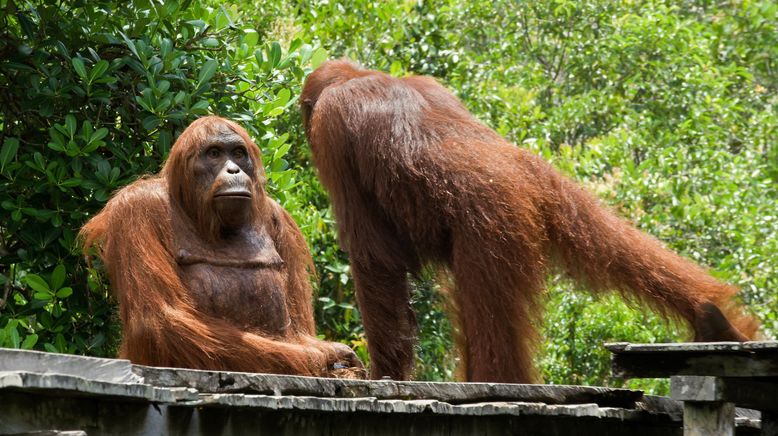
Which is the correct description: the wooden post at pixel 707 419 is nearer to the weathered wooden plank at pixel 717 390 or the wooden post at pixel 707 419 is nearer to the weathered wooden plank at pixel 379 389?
the weathered wooden plank at pixel 717 390

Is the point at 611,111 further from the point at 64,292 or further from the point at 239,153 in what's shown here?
the point at 239,153

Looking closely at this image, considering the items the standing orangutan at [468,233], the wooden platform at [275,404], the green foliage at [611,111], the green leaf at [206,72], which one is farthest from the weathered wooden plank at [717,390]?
the green foliage at [611,111]

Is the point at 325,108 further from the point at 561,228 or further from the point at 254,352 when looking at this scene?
the point at 254,352

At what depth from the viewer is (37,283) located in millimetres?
3926

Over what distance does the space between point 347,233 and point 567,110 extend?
488cm

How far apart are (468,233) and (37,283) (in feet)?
4.67

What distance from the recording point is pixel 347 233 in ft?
13.9

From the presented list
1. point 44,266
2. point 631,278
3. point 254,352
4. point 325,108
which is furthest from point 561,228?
point 44,266

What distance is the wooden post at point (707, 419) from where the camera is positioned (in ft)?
10.4

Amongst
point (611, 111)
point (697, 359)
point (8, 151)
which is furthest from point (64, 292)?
point (611, 111)

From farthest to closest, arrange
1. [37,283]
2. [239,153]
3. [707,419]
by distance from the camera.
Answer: [37,283] → [239,153] → [707,419]

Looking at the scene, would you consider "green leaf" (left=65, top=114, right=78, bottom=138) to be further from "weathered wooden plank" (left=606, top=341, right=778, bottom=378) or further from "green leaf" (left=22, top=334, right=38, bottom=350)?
"weathered wooden plank" (left=606, top=341, right=778, bottom=378)

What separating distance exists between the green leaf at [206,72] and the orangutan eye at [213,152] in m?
0.89

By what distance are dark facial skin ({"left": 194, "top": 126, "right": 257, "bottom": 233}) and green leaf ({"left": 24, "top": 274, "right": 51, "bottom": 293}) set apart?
2.74 feet
